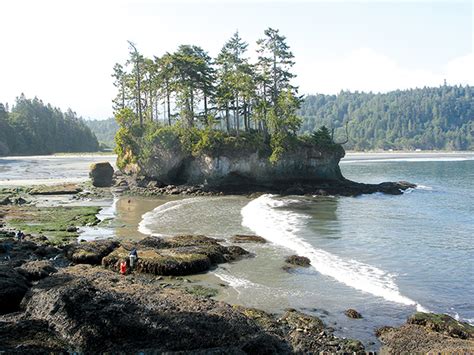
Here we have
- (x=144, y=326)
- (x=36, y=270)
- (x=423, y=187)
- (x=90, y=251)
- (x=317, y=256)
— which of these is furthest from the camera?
(x=423, y=187)

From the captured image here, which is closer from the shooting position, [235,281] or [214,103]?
[235,281]

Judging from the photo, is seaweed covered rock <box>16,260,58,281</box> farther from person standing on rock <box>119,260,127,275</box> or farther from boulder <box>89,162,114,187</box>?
boulder <box>89,162,114,187</box>

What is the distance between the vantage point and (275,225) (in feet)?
119

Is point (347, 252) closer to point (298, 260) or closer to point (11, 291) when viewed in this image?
point (298, 260)

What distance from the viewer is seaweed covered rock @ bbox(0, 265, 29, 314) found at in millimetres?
17047

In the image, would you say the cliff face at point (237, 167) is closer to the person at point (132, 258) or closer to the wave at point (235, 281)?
the person at point (132, 258)

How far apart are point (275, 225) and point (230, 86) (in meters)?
30.6

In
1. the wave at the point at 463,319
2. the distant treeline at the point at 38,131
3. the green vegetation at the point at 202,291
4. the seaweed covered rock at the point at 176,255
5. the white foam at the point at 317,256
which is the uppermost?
the distant treeline at the point at 38,131

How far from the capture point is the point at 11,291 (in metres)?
17.4

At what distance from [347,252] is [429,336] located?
12.4 metres

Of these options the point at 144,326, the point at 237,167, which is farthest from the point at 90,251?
the point at 237,167

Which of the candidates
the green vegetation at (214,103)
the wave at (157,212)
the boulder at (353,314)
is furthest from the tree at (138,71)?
the boulder at (353,314)

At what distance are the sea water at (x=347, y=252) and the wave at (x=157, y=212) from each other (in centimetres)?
9

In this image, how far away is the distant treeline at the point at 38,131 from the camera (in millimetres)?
143038
